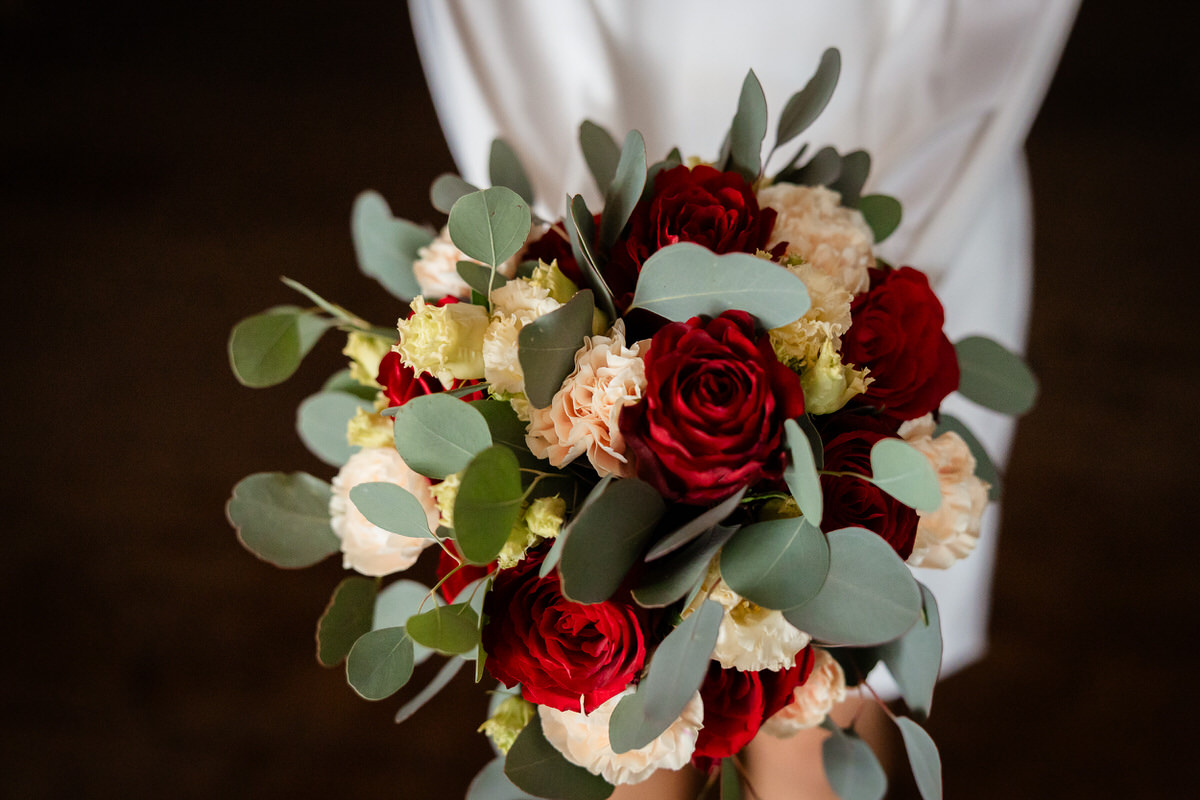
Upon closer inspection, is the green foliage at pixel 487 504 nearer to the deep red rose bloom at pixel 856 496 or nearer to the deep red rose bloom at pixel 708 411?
the deep red rose bloom at pixel 708 411

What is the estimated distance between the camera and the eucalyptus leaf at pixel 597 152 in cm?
74

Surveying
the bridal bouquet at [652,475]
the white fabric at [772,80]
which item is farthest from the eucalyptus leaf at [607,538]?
the white fabric at [772,80]

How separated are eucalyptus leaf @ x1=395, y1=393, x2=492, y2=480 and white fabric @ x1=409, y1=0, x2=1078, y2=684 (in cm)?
50

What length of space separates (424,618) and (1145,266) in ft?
6.78

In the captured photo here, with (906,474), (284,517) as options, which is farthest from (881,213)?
(284,517)

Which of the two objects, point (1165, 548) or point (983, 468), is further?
point (1165, 548)

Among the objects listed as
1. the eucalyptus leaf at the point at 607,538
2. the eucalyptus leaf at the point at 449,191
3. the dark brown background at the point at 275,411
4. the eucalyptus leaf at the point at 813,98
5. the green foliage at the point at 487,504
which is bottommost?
the dark brown background at the point at 275,411

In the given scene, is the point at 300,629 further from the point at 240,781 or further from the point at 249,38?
the point at 249,38

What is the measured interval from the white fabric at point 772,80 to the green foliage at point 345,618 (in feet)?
1.61

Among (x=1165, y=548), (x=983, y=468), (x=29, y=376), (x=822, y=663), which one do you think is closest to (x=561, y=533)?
(x=822, y=663)

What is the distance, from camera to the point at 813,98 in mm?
695

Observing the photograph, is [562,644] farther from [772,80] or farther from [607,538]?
[772,80]

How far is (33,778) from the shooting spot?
58.2 inches

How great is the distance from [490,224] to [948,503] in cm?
36
